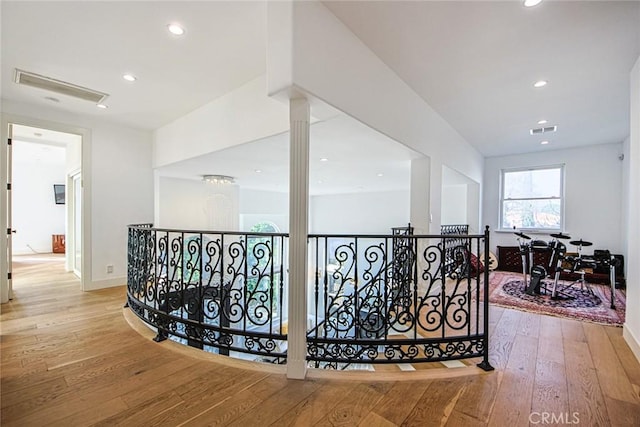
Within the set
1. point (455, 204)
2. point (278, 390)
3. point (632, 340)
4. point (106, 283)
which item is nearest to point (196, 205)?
point (106, 283)

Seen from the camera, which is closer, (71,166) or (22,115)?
(22,115)

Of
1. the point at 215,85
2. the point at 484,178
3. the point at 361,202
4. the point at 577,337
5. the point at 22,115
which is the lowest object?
the point at 577,337

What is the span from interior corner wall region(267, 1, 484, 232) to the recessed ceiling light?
2.94 feet

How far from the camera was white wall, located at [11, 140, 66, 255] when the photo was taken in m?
8.03

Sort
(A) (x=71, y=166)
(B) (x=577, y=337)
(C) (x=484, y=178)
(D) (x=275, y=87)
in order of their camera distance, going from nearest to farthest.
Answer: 1. (D) (x=275, y=87)
2. (B) (x=577, y=337)
3. (A) (x=71, y=166)
4. (C) (x=484, y=178)

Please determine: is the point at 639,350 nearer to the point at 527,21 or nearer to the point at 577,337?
the point at 577,337

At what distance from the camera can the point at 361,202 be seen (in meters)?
9.73

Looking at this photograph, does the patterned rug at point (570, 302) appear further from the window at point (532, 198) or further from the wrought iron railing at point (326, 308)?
the window at point (532, 198)

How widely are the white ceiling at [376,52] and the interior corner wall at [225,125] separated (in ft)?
0.51

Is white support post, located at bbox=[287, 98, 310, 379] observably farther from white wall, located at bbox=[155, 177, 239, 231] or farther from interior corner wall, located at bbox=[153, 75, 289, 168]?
white wall, located at bbox=[155, 177, 239, 231]

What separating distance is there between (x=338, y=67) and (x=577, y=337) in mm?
3660

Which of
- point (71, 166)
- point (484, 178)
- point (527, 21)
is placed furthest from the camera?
point (484, 178)

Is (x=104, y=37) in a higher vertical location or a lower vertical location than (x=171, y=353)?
higher

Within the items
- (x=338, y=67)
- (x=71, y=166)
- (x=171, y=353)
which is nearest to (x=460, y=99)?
(x=338, y=67)
